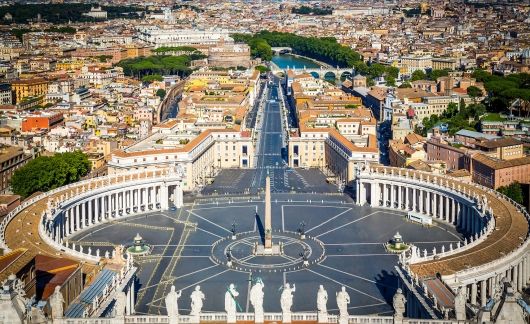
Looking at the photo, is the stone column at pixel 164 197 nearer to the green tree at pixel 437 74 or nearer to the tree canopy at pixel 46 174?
the tree canopy at pixel 46 174

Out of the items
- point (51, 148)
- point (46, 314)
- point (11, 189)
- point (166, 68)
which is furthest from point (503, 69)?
point (46, 314)

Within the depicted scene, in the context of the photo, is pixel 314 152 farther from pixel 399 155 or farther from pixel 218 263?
pixel 218 263

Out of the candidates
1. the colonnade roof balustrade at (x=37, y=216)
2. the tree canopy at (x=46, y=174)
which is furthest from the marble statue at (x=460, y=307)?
the tree canopy at (x=46, y=174)

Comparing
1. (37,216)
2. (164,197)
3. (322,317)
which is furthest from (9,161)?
(322,317)

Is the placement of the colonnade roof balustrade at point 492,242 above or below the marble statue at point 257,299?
below

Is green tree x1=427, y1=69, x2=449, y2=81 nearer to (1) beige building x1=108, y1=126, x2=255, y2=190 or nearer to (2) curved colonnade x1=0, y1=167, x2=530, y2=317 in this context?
(1) beige building x1=108, y1=126, x2=255, y2=190

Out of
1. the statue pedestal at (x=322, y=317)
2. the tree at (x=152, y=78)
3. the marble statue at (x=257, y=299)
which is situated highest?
the marble statue at (x=257, y=299)
